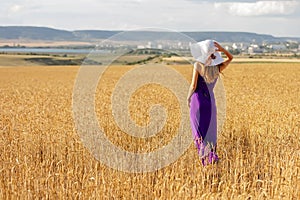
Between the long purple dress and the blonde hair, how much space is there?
8cm

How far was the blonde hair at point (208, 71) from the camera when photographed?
6.47 meters

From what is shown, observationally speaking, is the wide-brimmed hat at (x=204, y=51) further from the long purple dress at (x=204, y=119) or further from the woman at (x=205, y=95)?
the long purple dress at (x=204, y=119)

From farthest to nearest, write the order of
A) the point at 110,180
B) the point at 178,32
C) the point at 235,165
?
1. the point at 178,32
2. the point at 235,165
3. the point at 110,180

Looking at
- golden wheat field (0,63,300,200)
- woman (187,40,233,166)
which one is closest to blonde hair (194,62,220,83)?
woman (187,40,233,166)

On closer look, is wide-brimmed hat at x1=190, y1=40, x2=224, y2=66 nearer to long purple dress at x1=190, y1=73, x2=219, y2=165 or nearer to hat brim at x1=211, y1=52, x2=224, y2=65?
hat brim at x1=211, y1=52, x2=224, y2=65

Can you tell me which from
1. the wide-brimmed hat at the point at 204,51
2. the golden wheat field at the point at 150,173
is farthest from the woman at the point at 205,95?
the golden wheat field at the point at 150,173

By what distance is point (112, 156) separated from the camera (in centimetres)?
689

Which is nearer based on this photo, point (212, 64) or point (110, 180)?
point (110, 180)

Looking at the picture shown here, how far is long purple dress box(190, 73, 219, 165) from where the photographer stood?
663 centimetres

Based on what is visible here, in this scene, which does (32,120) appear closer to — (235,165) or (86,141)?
(86,141)

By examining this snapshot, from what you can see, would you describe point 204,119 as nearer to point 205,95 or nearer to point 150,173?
point 205,95

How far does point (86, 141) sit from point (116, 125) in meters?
1.39

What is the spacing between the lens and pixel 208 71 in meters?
6.53

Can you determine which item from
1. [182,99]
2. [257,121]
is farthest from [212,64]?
[182,99]
